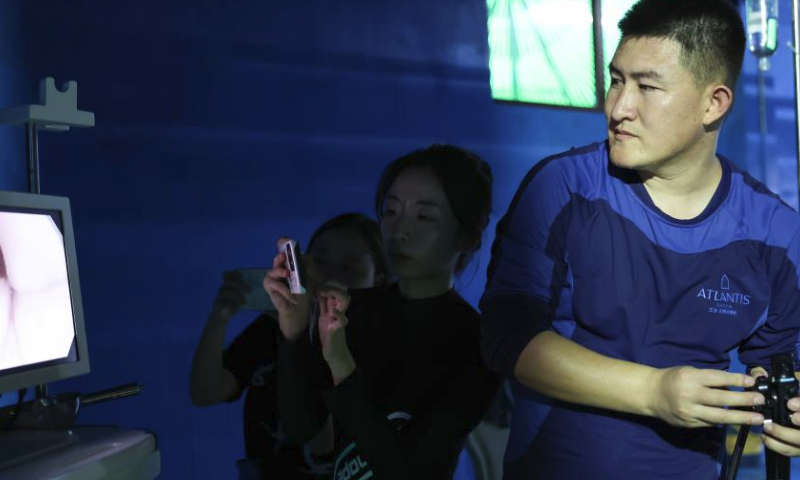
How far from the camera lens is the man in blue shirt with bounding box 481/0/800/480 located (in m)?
1.25

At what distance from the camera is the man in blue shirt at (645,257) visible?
1.25 metres

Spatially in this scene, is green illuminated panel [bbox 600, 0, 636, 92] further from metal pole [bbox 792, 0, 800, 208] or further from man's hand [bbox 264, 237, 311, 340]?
man's hand [bbox 264, 237, 311, 340]

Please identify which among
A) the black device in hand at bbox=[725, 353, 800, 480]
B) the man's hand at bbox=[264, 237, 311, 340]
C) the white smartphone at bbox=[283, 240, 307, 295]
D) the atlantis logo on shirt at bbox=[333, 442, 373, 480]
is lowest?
the atlantis logo on shirt at bbox=[333, 442, 373, 480]

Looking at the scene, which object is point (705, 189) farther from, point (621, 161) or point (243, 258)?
point (243, 258)

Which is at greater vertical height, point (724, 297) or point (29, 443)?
point (724, 297)

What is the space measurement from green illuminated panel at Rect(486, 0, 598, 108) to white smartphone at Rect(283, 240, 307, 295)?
186 centimetres

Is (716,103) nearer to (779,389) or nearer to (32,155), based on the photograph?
(779,389)

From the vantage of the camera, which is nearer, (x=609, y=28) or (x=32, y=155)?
(x=32, y=155)

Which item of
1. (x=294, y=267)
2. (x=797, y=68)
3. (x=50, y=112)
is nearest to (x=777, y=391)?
(x=294, y=267)

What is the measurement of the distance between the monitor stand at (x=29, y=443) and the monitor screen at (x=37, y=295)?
0.07 m

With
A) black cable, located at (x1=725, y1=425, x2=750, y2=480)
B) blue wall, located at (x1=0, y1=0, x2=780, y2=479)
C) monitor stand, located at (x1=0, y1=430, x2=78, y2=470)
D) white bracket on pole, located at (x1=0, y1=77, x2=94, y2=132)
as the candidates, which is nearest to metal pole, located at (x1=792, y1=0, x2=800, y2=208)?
blue wall, located at (x1=0, y1=0, x2=780, y2=479)

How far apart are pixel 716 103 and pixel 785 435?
494 mm

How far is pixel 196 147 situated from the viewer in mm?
2293

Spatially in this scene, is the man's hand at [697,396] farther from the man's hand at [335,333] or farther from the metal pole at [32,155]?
the metal pole at [32,155]
